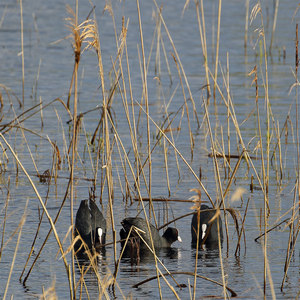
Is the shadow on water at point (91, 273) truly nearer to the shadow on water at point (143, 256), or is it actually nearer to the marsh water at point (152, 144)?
the marsh water at point (152, 144)

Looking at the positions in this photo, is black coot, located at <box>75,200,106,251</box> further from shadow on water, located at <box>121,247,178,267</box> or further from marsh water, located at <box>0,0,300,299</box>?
shadow on water, located at <box>121,247,178,267</box>

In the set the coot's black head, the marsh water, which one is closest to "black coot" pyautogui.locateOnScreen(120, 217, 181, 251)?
the coot's black head

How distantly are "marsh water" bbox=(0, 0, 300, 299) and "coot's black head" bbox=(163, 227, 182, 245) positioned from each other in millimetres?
93

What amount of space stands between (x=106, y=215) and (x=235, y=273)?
2453 millimetres

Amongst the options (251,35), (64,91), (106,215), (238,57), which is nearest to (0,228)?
(106,215)

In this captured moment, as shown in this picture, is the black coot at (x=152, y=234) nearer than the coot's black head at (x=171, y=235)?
Yes

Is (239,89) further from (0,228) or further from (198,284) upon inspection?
(198,284)

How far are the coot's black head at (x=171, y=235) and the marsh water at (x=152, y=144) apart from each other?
→ 9 centimetres

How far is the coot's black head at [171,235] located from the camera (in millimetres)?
8547

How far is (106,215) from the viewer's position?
955 centimetres

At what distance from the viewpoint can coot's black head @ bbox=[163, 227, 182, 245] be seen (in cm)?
855

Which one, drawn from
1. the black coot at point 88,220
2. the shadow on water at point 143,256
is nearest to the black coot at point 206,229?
the shadow on water at point 143,256

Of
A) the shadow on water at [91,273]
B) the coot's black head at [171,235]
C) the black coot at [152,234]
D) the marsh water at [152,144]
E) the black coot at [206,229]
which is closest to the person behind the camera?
the shadow on water at [91,273]

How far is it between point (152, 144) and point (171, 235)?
401cm
